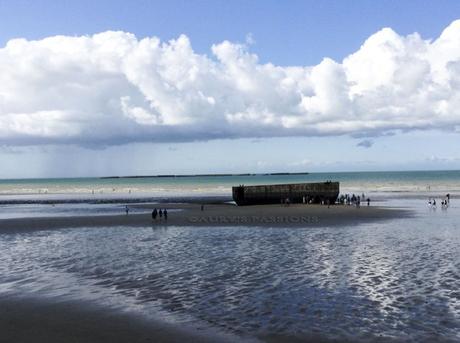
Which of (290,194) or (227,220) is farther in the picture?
(290,194)

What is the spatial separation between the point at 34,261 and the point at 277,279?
13390mm

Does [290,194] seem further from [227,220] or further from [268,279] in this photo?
[268,279]

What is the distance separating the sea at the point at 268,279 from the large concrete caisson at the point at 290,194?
111ft

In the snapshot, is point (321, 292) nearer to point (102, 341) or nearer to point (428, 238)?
point (102, 341)

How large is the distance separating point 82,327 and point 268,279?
8.33 meters

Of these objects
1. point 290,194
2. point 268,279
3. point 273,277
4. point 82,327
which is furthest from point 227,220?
point 82,327

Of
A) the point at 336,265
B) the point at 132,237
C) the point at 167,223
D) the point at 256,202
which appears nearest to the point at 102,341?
the point at 336,265

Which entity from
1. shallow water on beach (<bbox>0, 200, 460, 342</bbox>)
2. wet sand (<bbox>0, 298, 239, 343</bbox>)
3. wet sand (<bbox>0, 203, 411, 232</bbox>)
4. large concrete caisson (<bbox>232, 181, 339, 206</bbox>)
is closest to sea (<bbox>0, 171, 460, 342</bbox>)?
shallow water on beach (<bbox>0, 200, 460, 342</bbox>)

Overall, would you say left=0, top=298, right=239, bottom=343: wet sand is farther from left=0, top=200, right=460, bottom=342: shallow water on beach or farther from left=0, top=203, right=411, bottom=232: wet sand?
left=0, top=203, right=411, bottom=232: wet sand

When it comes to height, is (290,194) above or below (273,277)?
above

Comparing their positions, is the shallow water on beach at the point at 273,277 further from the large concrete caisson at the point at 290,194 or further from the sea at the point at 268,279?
the large concrete caisson at the point at 290,194

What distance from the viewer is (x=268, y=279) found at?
19172 millimetres

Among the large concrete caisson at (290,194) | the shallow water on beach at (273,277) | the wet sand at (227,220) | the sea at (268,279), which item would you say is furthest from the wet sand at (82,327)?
the large concrete caisson at (290,194)

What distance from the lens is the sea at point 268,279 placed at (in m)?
13.5
